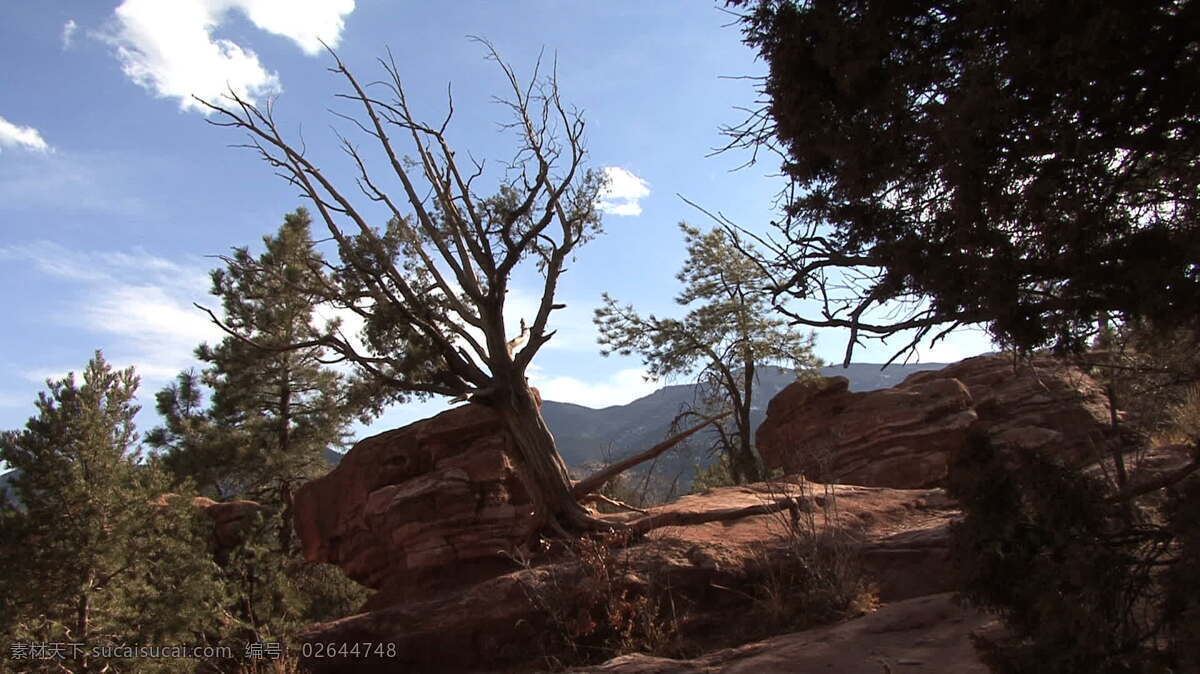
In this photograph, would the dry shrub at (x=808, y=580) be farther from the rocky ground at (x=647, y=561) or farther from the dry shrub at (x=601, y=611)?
the dry shrub at (x=601, y=611)

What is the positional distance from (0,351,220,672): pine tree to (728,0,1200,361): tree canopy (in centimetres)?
985

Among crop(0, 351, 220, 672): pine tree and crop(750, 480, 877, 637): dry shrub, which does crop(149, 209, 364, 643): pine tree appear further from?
crop(750, 480, 877, 637): dry shrub

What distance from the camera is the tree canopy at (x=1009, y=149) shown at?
Result: 3678 millimetres

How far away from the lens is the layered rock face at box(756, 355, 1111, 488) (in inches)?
671

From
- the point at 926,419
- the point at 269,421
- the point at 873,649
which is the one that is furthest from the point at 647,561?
the point at 269,421

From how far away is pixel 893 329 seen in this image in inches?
186

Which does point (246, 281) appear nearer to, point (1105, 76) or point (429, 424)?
point (429, 424)

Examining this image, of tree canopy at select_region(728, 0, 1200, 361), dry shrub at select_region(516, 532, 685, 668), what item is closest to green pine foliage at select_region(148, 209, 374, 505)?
dry shrub at select_region(516, 532, 685, 668)

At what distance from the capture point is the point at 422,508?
13203mm

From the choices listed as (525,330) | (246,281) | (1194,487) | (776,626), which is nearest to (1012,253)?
(1194,487)

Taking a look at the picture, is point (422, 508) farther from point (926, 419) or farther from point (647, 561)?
point (926, 419)

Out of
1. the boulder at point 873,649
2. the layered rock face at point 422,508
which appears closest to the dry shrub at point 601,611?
the boulder at point 873,649

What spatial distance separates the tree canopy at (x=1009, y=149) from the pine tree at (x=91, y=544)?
9.85 metres

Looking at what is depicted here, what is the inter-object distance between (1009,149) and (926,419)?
15640 mm
